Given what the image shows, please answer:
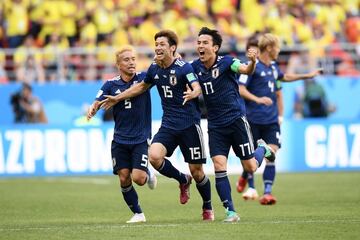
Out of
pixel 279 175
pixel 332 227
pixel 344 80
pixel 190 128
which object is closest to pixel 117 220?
pixel 190 128

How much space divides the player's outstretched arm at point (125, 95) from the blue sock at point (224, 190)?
146 centimetres

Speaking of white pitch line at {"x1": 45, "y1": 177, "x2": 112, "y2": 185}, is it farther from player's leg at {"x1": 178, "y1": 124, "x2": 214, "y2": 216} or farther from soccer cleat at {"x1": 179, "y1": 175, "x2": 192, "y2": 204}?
player's leg at {"x1": 178, "y1": 124, "x2": 214, "y2": 216}

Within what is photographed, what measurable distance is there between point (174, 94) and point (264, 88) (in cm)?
375

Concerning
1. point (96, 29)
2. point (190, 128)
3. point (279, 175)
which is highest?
point (96, 29)

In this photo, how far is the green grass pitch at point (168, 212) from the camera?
11.1 meters

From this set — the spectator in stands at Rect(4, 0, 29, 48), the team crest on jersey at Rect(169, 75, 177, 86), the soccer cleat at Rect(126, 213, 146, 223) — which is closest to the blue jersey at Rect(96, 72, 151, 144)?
the team crest on jersey at Rect(169, 75, 177, 86)

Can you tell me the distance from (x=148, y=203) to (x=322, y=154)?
8.61m

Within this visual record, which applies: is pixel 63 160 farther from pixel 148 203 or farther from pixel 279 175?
pixel 148 203

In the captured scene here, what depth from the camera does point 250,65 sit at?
1194cm

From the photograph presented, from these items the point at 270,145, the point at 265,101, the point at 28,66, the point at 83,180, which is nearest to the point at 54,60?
the point at 28,66

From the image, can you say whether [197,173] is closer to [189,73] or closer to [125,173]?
[125,173]

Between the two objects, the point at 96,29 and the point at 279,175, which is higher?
the point at 96,29

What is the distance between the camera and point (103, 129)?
77.3ft

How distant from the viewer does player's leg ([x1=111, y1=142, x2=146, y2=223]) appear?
42.1 ft
